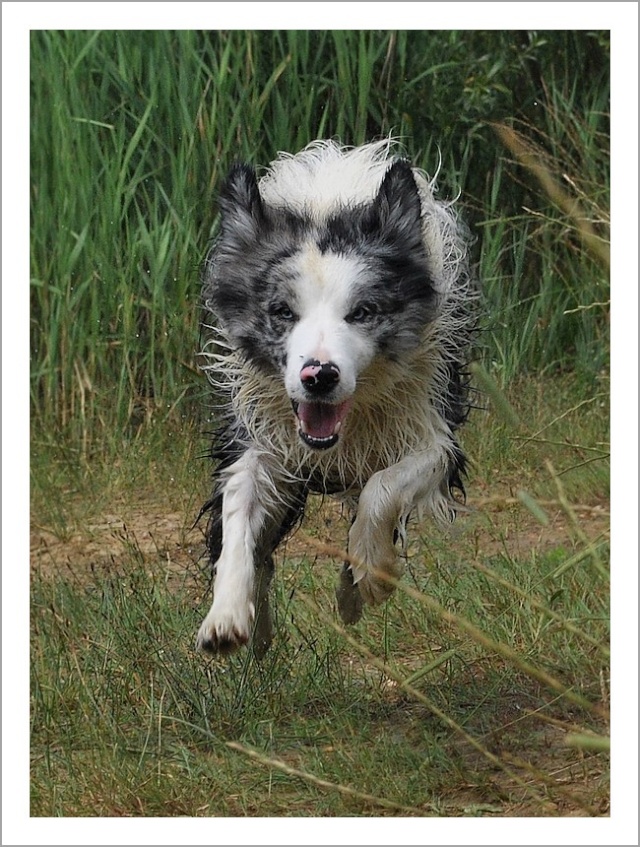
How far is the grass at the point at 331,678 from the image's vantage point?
3.91 metres

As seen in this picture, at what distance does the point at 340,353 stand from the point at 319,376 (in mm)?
120

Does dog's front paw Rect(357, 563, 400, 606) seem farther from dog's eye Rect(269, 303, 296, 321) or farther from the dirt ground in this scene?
the dirt ground

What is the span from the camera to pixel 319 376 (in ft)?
12.0

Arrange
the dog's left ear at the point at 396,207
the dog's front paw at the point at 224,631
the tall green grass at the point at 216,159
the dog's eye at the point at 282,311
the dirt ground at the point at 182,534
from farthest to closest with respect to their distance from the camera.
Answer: the dirt ground at the point at 182,534 → the tall green grass at the point at 216,159 → the dog's left ear at the point at 396,207 → the dog's eye at the point at 282,311 → the dog's front paw at the point at 224,631

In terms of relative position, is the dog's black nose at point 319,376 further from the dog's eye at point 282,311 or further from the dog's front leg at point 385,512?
the dog's front leg at point 385,512

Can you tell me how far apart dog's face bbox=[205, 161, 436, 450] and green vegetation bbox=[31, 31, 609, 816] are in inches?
24.5

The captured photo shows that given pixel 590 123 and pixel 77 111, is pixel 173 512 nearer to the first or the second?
pixel 77 111

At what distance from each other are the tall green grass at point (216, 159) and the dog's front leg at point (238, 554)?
138cm

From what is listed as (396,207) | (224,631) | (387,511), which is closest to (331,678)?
(387,511)

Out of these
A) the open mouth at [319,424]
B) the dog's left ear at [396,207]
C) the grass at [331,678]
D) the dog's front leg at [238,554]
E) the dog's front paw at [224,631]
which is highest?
the dog's left ear at [396,207]

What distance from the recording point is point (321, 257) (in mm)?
4098

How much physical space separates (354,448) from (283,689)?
80 centimetres

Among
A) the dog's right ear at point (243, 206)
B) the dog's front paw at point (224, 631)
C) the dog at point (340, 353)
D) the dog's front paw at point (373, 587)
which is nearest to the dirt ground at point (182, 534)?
the dog at point (340, 353)

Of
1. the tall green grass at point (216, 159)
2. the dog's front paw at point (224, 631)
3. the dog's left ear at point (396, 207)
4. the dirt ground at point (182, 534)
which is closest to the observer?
the dog's front paw at point (224, 631)
